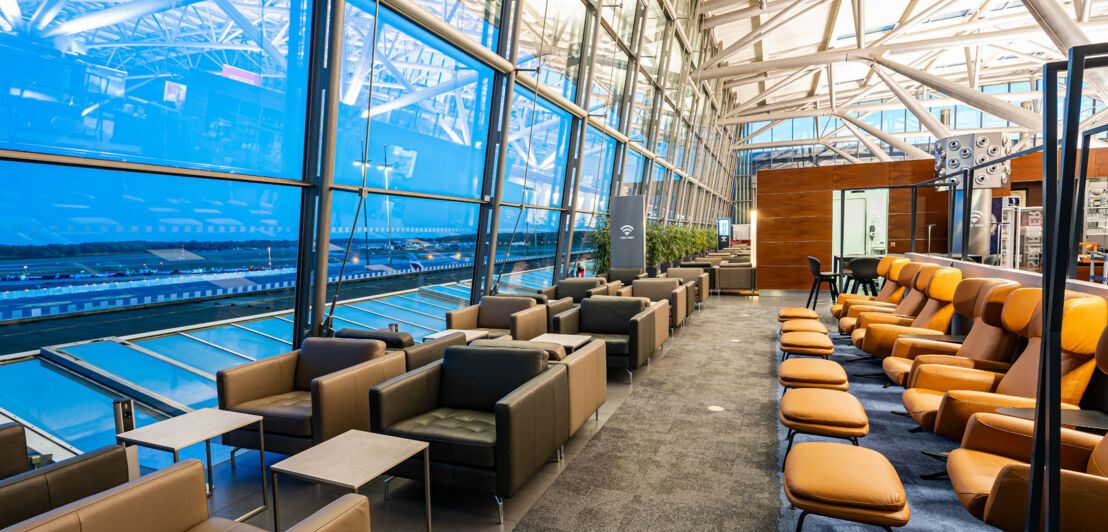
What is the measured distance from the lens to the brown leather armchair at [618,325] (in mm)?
5086

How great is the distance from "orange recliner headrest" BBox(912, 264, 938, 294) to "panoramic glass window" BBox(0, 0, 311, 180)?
5.88 meters

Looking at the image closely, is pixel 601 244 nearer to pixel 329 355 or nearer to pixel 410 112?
pixel 410 112

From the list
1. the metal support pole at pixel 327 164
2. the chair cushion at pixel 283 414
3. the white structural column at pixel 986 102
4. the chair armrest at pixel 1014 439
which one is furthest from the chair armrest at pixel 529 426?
the white structural column at pixel 986 102

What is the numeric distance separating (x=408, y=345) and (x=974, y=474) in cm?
341

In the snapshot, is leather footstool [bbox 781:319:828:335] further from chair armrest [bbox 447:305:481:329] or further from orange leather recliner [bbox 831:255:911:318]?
chair armrest [bbox 447:305:481:329]

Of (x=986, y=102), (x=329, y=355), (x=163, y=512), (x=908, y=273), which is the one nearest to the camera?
(x=163, y=512)

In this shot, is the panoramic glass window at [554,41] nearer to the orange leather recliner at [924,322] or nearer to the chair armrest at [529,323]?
the chair armrest at [529,323]

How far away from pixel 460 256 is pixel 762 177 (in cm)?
846

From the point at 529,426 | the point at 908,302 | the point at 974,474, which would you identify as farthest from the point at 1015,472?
the point at 908,302

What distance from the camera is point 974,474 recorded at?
2.11 metres

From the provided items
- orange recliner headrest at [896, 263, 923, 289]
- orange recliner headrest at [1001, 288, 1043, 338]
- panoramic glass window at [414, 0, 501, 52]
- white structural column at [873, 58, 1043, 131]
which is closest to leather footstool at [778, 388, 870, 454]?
orange recliner headrest at [1001, 288, 1043, 338]

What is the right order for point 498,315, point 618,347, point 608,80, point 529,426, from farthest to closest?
1. point 608,80
2. point 498,315
3. point 618,347
4. point 529,426

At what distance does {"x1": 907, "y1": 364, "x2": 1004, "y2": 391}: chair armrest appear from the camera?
10.6 ft

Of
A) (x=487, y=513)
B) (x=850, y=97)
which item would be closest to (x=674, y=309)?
(x=487, y=513)
